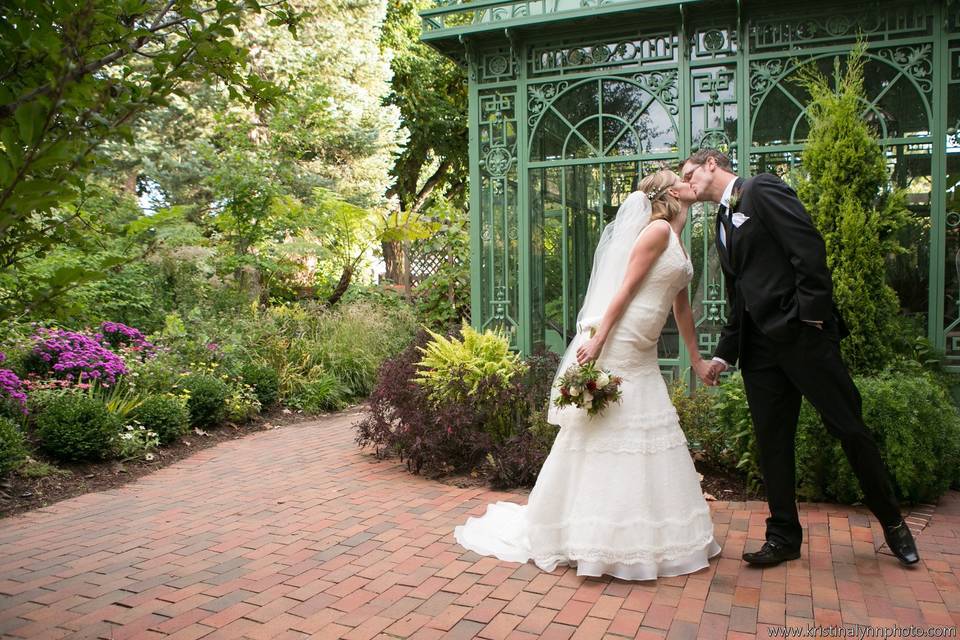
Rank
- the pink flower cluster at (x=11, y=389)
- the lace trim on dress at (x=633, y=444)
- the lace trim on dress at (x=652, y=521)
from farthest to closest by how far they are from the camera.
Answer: the pink flower cluster at (x=11, y=389) < the lace trim on dress at (x=633, y=444) < the lace trim on dress at (x=652, y=521)

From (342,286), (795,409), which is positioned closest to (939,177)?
(795,409)

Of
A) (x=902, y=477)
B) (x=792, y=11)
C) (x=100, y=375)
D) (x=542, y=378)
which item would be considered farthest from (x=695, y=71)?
(x=100, y=375)

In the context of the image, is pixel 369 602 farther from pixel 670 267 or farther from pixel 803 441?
pixel 803 441

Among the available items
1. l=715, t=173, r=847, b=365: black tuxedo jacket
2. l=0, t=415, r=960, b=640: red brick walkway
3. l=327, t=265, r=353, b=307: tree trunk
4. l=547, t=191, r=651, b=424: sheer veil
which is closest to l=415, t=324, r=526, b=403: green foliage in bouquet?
l=0, t=415, r=960, b=640: red brick walkway

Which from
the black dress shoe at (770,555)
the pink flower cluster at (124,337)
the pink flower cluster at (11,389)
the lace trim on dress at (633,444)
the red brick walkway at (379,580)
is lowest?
the red brick walkway at (379,580)

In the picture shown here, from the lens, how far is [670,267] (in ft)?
11.6

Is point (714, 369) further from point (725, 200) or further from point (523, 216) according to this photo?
point (523, 216)

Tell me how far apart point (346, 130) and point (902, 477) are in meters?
13.7

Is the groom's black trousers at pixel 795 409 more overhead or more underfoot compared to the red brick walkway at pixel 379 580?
more overhead

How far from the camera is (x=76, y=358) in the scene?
641 cm

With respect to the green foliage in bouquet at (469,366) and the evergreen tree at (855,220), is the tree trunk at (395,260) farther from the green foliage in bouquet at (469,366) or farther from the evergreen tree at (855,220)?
the evergreen tree at (855,220)

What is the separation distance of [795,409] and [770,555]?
0.73m

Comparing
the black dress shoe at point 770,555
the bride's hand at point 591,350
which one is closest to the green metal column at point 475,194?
the bride's hand at point 591,350

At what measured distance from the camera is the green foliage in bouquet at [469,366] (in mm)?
5555
